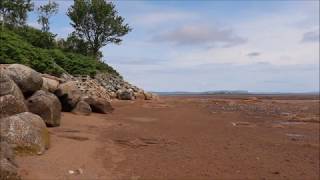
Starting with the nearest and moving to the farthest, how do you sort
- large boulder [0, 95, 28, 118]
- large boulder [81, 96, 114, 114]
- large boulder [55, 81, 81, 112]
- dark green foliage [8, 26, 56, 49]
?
large boulder [0, 95, 28, 118], large boulder [55, 81, 81, 112], large boulder [81, 96, 114, 114], dark green foliage [8, 26, 56, 49]

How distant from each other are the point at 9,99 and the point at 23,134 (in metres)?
2.96

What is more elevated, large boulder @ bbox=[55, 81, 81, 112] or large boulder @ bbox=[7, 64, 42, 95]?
large boulder @ bbox=[7, 64, 42, 95]

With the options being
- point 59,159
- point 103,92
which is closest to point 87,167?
point 59,159

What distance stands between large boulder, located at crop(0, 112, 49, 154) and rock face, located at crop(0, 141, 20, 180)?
109 cm

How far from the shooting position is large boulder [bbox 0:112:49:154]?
13141 millimetres

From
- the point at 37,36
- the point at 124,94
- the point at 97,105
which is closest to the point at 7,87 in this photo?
the point at 97,105

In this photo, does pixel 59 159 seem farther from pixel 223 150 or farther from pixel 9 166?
pixel 223 150

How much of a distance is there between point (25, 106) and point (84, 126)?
3.76m

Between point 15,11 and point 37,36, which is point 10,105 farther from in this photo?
point 15,11

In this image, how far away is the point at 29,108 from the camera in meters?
17.1

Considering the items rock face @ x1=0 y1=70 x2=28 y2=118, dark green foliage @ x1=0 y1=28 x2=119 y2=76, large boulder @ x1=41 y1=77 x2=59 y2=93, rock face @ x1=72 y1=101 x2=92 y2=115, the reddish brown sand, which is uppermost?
dark green foliage @ x1=0 y1=28 x2=119 y2=76

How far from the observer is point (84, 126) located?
65.4 feet

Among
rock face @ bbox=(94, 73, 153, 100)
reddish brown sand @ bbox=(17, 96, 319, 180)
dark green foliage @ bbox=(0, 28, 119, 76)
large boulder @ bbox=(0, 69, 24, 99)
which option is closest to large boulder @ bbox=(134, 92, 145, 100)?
rock face @ bbox=(94, 73, 153, 100)

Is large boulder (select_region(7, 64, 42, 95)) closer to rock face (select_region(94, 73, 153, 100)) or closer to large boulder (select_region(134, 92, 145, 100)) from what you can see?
rock face (select_region(94, 73, 153, 100))
